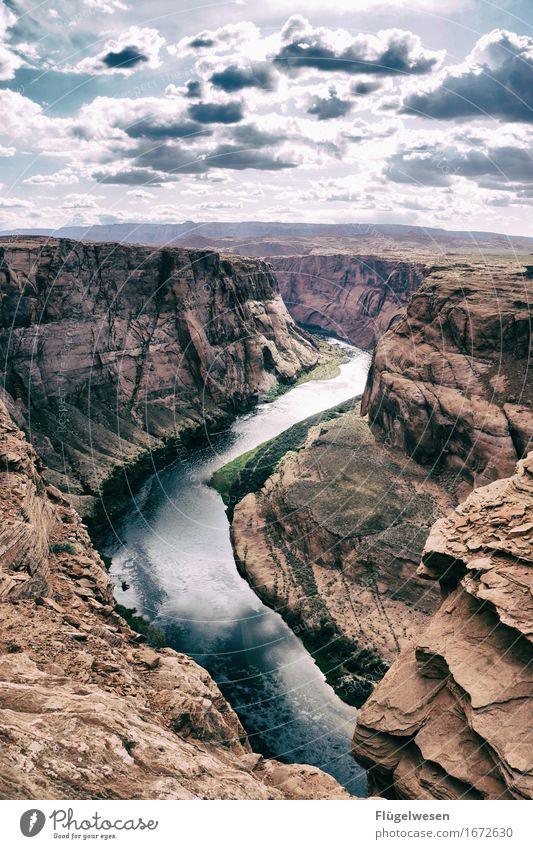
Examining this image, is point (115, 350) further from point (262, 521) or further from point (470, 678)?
point (470, 678)

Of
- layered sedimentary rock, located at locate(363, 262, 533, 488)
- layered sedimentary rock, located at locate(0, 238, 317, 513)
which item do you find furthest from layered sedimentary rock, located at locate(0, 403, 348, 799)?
layered sedimentary rock, located at locate(363, 262, 533, 488)

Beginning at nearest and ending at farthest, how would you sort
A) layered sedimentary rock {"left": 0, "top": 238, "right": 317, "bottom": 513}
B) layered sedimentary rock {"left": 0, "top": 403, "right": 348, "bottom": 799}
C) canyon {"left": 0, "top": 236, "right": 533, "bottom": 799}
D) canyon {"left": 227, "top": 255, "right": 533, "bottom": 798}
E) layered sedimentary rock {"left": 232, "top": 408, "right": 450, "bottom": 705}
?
→ layered sedimentary rock {"left": 0, "top": 403, "right": 348, "bottom": 799}
canyon {"left": 0, "top": 236, "right": 533, "bottom": 799}
layered sedimentary rock {"left": 232, "top": 408, "right": 450, "bottom": 705}
canyon {"left": 227, "top": 255, "right": 533, "bottom": 798}
layered sedimentary rock {"left": 0, "top": 238, "right": 317, "bottom": 513}

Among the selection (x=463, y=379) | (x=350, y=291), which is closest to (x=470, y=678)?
(x=463, y=379)

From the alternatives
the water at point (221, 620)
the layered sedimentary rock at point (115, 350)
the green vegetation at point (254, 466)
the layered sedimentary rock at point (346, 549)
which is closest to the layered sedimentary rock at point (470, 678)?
the water at point (221, 620)

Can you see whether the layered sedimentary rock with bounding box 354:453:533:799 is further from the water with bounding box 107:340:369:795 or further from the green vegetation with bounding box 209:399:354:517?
the green vegetation with bounding box 209:399:354:517

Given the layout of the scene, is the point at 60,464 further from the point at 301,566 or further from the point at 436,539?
the point at 436,539
